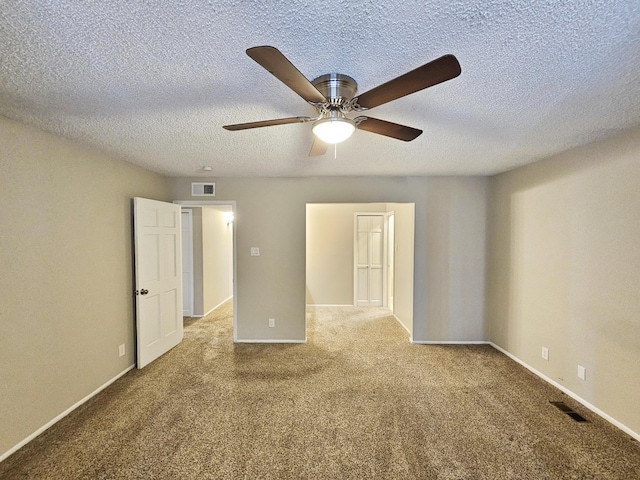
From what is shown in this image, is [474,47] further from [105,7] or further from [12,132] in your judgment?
[12,132]

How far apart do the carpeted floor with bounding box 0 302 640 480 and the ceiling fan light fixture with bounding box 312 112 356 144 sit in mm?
2080

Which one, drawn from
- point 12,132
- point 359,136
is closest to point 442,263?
point 359,136

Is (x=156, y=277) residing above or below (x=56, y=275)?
below

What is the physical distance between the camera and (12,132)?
2053mm

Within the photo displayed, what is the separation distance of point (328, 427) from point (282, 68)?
8.13 feet

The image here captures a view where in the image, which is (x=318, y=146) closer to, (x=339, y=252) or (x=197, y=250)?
(x=197, y=250)

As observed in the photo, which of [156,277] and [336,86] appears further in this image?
[156,277]

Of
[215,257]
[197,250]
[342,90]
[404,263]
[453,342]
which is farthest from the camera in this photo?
[215,257]

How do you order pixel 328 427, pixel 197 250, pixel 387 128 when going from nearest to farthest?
pixel 387 128, pixel 328 427, pixel 197 250

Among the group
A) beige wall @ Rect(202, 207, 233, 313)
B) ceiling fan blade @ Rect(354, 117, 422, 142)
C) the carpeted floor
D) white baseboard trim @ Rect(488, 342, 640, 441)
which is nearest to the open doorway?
beige wall @ Rect(202, 207, 233, 313)

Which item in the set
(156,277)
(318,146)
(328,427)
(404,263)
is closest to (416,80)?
(318,146)

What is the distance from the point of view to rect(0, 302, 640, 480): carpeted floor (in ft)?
6.35

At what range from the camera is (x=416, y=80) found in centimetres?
118

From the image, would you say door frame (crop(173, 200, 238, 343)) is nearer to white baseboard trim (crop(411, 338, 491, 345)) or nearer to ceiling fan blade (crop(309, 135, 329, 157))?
ceiling fan blade (crop(309, 135, 329, 157))
